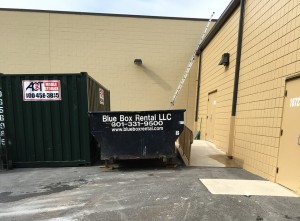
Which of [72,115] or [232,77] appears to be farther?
[232,77]

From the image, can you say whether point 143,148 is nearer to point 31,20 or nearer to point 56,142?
point 56,142

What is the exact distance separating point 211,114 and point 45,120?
693cm

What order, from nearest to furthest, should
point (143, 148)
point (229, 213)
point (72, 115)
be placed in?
point (229, 213) < point (143, 148) < point (72, 115)

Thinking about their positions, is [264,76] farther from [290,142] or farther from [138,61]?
[138,61]

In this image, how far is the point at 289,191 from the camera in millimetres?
4652

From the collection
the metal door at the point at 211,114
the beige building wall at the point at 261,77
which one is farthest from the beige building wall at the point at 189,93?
the beige building wall at the point at 261,77

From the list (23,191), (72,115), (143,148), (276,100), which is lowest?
(23,191)

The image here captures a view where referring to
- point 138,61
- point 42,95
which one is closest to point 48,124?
point 42,95

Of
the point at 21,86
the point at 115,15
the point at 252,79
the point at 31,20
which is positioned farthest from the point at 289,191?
the point at 31,20

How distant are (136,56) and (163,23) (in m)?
2.33

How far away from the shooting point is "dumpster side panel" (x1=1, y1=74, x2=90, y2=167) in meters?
6.71

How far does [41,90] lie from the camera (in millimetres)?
6680

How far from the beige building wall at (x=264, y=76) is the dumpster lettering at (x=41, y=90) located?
5441 mm

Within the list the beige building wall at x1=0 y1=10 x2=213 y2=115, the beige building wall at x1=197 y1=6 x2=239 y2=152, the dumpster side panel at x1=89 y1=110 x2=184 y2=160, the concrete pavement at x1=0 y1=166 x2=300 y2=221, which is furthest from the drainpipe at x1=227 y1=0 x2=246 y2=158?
the beige building wall at x1=0 y1=10 x2=213 y2=115
